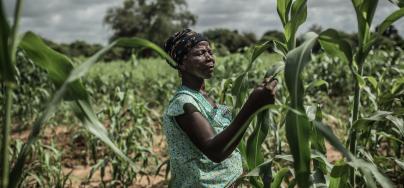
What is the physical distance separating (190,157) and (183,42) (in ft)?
1.30

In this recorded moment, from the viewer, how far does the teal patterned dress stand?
5.77 ft

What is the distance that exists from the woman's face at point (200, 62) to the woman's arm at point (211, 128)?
0.16m

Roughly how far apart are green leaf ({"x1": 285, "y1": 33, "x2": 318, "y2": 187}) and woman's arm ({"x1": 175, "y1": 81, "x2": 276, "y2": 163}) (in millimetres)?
168

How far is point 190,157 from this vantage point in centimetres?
177

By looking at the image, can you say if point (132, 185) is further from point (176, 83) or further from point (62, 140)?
point (176, 83)

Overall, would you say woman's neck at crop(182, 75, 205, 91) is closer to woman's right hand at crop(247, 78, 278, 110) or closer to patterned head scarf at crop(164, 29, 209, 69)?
patterned head scarf at crop(164, 29, 209, 69)

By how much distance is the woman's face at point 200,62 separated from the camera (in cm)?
178

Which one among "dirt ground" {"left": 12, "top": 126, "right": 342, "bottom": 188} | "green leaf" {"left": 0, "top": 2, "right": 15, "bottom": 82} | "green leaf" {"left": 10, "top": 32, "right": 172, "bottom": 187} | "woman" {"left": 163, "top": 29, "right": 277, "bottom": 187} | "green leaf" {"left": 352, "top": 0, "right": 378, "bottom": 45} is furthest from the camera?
"dirt ground" {"left": 12, "top": 126, "right": 342, "bottom": 188}

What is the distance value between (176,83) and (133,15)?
148 feet

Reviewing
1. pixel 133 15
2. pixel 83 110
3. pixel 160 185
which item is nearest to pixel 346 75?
pixel 160 185

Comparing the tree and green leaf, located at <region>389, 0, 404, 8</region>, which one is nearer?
green leaf, located at <region>389, 0, 404, 8</region>

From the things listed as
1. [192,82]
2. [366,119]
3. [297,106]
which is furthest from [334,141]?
[192,82]

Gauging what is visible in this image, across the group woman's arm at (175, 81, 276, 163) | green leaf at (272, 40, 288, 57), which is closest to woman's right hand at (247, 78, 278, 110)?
woman's arm at (175, 81, 276, 163)

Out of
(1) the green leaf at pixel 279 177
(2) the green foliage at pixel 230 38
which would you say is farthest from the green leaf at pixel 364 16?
(2) the green foliage at pixel 230 38
